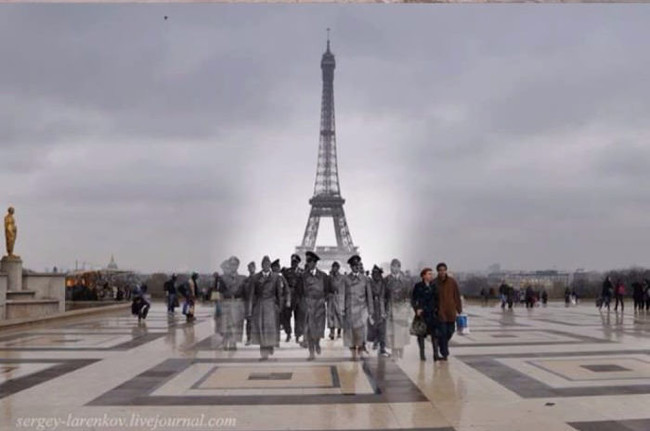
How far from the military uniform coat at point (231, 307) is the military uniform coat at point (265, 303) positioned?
2.35 ft

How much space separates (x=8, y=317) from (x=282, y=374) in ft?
45.3

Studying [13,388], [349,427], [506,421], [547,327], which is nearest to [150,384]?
[13,388]

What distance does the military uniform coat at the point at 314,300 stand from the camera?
12555 millimetres

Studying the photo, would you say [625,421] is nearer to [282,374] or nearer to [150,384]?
[282,374]

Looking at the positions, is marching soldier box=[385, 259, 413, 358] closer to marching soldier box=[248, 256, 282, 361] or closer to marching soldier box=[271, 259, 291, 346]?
marching soldier box=[271, 259, 291, 346]

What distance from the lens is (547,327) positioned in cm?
1870

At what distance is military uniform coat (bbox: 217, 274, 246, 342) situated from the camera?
542 inches

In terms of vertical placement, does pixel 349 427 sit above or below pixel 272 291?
below

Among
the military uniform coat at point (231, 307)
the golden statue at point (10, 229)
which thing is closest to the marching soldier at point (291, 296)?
the military uniform coat at point (231, 307)

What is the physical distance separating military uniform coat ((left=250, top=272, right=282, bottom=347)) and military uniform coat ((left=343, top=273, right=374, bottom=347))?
4.12 ft

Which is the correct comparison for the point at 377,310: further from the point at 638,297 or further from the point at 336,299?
the point at 638,297

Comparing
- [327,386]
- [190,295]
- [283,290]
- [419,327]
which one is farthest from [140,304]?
[327,386]

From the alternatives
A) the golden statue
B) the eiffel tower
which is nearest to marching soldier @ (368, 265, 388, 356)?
the golden statue

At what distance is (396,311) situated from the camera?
13719 millimetres
